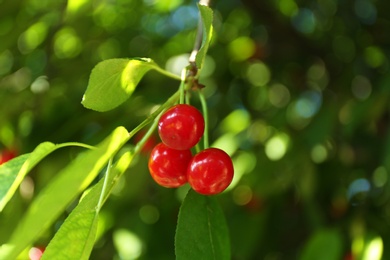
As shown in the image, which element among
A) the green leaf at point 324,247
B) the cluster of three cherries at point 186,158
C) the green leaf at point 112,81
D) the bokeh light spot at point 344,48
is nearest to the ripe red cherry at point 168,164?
the cluster of three cherries at point 186,158

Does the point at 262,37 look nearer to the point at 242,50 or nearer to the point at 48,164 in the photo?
the point at 242,50

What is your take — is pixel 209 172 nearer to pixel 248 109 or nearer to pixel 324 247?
pixel 324 247

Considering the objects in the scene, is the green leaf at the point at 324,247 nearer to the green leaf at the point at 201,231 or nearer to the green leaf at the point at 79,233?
the green leaf at the point at 201,231

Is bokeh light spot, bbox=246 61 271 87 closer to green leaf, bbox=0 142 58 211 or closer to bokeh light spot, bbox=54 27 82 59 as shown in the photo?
bokeh light spot, bbox=54 27 82 59

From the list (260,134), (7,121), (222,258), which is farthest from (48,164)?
(222,258)

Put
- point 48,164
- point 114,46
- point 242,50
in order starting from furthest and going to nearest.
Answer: point 242,50 < point 114,46 < point 48,164

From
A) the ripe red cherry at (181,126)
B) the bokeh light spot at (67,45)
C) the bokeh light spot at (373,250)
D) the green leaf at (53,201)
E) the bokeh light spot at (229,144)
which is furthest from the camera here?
the bokeh light spot at (67,45)

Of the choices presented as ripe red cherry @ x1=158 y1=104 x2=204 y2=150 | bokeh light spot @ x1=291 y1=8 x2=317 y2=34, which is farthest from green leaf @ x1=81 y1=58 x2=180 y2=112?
bokeh light spot @ x1=291 y1=8 x2=317 y2=34
